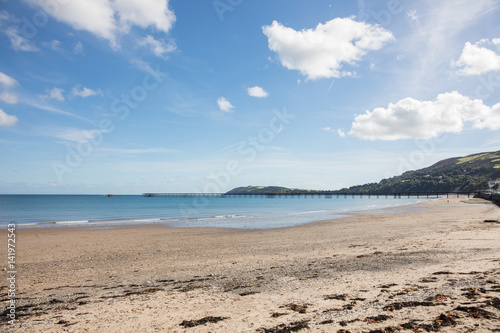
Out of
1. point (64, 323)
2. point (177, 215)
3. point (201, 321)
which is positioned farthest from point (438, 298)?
point (177, 215)

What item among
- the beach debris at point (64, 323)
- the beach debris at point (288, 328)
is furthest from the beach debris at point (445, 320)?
the beach debris at point (64, 323)

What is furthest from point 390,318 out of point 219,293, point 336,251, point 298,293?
point 336,251

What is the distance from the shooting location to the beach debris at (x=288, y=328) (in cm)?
493

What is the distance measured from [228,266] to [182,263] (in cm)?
232

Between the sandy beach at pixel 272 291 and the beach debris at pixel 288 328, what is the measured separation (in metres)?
0.02

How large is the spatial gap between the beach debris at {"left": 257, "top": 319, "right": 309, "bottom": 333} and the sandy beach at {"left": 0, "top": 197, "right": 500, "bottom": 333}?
0.7 inches

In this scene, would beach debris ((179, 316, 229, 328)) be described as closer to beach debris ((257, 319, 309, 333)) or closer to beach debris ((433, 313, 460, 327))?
beach debris ((257, 319, 309, 333))

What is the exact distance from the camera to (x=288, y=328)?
16.5ft

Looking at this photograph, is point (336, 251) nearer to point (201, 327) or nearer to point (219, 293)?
point (219, 293)

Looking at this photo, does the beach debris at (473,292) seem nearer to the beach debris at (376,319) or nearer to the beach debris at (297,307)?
the beach debris at (376,319)

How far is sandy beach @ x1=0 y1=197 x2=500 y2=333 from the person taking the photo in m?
5.25

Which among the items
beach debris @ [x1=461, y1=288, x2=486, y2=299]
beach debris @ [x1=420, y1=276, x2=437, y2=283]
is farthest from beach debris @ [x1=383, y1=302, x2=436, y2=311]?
beach debris @ [x1=420, y1=276, x2=437, y2=283]

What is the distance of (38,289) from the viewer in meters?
8.75

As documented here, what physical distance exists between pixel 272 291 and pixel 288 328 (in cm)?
244
